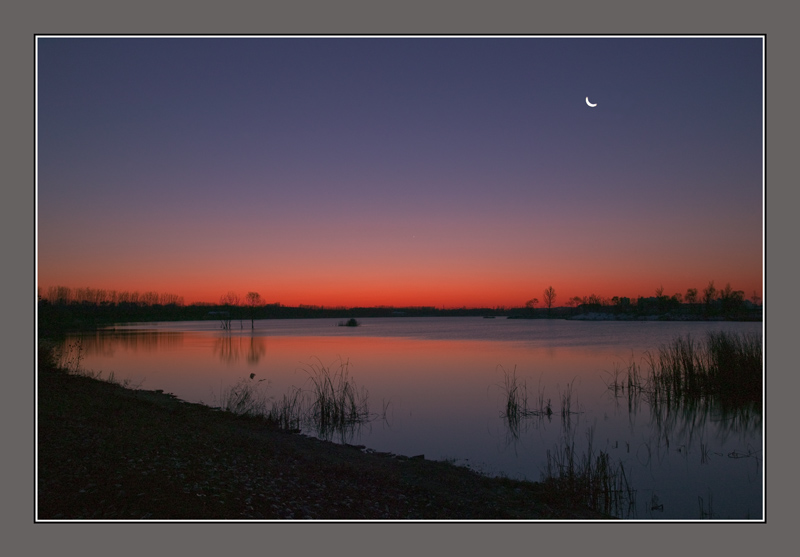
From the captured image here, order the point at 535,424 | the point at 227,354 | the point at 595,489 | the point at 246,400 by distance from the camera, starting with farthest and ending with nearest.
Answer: the point at 227,354 < the point at 246,400 < the point at 535,424 < the point at 595,489

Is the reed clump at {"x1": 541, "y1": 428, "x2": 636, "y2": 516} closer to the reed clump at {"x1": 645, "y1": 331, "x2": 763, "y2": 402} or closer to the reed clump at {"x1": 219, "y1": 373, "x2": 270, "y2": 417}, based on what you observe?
the reed clump at {"x1": 219, "y1": 373, "x2": 270, "y2": 417}

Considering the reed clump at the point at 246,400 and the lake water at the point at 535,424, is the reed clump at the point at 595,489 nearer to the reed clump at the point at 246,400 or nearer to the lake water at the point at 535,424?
the lake water at the point at 535,424

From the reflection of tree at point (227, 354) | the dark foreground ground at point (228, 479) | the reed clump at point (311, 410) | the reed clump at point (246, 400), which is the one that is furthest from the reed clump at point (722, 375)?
the reflection of tree at point (227, 354)

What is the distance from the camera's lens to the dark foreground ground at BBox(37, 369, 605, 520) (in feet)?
19.1

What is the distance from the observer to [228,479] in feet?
22.7

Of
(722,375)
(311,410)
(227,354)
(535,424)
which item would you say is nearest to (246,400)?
(311,410)

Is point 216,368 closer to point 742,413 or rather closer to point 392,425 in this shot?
point 392,425

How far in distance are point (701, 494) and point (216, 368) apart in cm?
2377

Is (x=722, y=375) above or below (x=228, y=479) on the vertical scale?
below

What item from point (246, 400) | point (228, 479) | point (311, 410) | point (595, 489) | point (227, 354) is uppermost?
point (228, 479)

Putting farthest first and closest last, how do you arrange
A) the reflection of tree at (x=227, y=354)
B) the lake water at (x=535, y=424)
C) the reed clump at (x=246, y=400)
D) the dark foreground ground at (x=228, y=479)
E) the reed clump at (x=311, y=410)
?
the reflection of tree at (x=227, y=354)
the reed clump at (x=246, y=400)
the reed clump at (x=311, y=410)
the lake water at (x=535, y=424)
the dark foreground ground at (x=228, y=479)

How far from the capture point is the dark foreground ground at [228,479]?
19.1ft

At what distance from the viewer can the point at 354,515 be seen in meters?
6.66

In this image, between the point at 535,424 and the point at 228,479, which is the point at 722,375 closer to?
the point at 535,424
